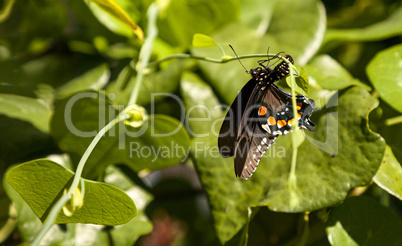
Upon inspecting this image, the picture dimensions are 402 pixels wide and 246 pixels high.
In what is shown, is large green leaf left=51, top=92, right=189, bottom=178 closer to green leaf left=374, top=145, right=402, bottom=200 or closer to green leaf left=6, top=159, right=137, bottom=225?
green leaf left=6, top=159, right=137, bottom=225

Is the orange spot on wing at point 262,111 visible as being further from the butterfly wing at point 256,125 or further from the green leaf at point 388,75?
the green leaf at point 388,75

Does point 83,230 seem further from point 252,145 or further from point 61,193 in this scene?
point 252,145

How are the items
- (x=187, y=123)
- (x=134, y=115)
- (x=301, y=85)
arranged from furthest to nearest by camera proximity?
(x=187, y=123)
(x=134, y=115)
(x=301, y=85)

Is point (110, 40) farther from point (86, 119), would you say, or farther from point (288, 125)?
point (288, 125)

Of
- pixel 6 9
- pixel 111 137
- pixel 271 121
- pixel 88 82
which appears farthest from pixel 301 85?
pixel 6 9

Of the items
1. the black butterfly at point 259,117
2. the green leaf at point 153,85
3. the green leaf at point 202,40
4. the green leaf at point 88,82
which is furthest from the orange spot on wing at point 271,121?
the green leaf at point 88,82

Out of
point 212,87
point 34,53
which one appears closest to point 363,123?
point 212,87
